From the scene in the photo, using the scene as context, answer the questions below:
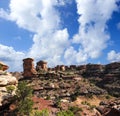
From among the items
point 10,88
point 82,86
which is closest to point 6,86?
point 10,88

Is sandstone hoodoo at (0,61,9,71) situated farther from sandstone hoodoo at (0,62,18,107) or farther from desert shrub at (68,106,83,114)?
desert shrub at (68,106,83,114)

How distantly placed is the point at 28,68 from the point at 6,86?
8333 cm

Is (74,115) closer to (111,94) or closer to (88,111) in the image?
(88,111)

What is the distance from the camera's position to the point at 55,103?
72062 mm

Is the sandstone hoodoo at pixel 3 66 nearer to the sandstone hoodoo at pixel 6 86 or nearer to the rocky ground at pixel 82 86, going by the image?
the sandstone hoodoo at pixel 6 86

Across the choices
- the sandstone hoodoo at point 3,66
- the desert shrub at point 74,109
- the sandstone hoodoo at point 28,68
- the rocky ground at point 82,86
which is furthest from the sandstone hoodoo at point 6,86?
the sandstone hoodoo at point 28,68

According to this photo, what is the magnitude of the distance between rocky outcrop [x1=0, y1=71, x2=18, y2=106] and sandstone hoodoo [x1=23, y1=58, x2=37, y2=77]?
256ft

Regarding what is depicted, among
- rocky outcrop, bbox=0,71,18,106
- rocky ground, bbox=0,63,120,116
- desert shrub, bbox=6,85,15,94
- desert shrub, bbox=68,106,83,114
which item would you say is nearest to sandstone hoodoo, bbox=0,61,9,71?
rocky outcrop, bbox=0,71,18,106

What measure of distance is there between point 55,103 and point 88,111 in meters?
7.86

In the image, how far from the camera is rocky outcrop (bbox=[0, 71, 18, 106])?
216ft

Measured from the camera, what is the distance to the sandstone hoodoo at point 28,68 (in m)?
150

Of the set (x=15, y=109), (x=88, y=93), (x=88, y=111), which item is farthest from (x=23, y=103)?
(x=88, y=93)

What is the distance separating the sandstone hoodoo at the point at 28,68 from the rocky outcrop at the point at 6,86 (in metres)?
78.1

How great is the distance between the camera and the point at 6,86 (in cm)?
6812
